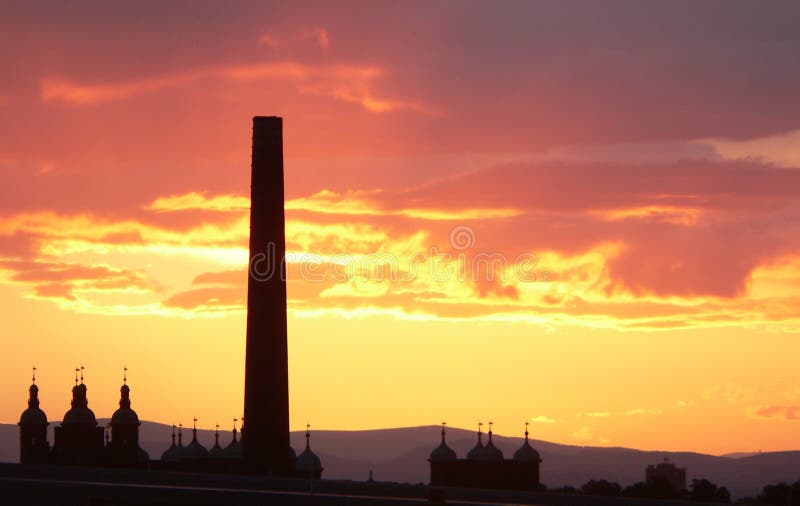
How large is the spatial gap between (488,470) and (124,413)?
35.3 m

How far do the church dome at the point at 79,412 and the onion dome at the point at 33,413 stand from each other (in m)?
4.88

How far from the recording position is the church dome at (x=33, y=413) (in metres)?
166

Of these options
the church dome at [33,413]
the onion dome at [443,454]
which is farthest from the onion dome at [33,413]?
the onion dome at [443,454]

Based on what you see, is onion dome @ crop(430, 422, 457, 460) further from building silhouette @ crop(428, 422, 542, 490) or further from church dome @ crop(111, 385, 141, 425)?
church dome @ crop(111, 385, 141, 425)

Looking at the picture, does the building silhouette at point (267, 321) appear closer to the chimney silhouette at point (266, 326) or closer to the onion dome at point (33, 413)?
the chimney silhouette at point (266, 326)

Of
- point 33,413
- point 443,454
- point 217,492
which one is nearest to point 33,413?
point 33,413

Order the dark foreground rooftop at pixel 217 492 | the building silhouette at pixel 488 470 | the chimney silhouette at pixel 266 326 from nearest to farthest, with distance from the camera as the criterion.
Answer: the dark foreground rooftop at pixel 217 492 → the chimney silhouette at pixel 266 326 → the building silhouette at pixel 488 470

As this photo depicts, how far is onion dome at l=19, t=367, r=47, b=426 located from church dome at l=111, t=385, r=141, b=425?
7451 mm

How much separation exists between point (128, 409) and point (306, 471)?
33.5 meters

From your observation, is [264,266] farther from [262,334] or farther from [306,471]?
[306,471]

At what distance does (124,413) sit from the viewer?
164125 mm

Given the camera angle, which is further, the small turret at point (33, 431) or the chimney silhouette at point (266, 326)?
the small turret at point (33, 431)

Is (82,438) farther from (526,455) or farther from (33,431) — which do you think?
(526,455)

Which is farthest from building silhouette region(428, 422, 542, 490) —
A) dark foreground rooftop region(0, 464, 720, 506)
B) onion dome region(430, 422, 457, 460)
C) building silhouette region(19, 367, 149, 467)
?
dark foreground rooftop region(0, 464, 720, 506)
